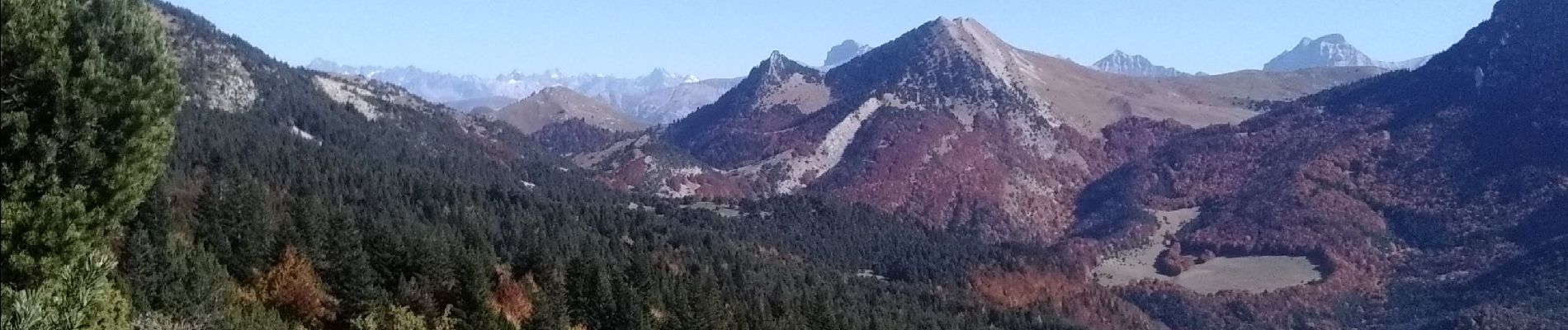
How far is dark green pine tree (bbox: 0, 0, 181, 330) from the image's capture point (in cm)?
1964

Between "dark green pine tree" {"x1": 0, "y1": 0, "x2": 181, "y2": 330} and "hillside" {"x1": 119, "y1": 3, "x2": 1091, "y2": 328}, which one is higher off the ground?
"dark green pine tree" {"x1": 0, "y1": 0, "x2": 181, "y2": 330}

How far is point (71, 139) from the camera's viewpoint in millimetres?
20938

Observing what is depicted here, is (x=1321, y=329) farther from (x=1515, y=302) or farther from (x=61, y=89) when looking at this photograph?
(x=61, y=89)

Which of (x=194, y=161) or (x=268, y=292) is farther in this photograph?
(x=194, y=161)

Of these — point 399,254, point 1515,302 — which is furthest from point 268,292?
point 1515,302

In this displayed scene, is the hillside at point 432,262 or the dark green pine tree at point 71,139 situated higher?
the dark green pine tree at point 71,139

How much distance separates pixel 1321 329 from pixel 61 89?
203390mm

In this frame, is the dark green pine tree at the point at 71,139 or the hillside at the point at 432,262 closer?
the dark green pine tree at the point at 71,139

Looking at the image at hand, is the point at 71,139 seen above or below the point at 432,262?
above

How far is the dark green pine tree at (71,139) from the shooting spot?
19641 millimetres

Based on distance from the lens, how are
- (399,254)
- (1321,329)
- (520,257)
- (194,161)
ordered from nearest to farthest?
(399,254)
(520,257)
(194,161)
(1321,329)

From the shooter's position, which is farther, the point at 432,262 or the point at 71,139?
the point at 432,262

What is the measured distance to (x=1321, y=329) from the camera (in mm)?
183750

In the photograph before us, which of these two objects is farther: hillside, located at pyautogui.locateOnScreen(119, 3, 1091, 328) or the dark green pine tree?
hillside, located at pyautogui.locateOnScreen(119, 3, 1091, 328)
